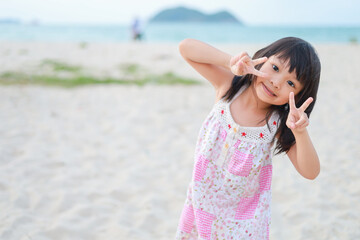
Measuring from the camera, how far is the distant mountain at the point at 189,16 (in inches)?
3027

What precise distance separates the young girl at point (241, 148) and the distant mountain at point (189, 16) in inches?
3083

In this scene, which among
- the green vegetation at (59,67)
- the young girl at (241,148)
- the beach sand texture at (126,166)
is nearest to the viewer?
the young girl at (241,148)

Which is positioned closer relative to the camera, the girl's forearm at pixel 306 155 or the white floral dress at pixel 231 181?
the girl's forearm at pixel 306 155

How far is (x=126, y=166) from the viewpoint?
319cm

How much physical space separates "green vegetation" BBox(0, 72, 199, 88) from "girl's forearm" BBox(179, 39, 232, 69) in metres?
4.65

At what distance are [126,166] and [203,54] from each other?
6.36ft

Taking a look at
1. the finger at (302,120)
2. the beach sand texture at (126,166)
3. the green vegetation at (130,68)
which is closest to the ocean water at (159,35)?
the green vegetation at (130,68)

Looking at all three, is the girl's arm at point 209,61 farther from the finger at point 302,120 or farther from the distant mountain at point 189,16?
the distant mountain at point 189,16

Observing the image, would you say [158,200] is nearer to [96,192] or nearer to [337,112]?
[96,192]

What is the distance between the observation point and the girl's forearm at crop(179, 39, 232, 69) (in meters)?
1.48

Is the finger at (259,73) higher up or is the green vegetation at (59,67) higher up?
the green vegetation at (59,67)

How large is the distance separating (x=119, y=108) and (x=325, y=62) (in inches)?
244

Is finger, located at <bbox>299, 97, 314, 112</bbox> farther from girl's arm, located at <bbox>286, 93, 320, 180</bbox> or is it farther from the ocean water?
the ocean water

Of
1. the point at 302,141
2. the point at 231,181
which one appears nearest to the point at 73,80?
the point at 231,181
